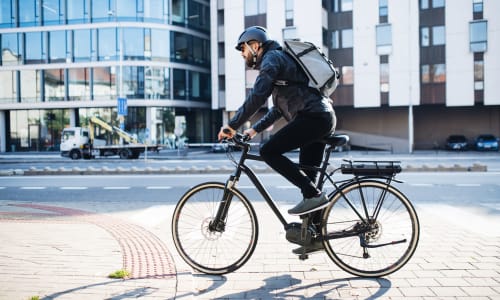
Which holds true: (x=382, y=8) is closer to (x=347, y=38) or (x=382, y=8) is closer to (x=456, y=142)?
(x=347, y=38)

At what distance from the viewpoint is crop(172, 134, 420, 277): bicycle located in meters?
3.87

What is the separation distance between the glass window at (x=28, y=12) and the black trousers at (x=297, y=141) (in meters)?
49.3

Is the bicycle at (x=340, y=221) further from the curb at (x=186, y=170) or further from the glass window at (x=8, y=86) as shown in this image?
the glass window at (x=8, y=86)

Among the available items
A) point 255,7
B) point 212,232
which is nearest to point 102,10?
point 255,7

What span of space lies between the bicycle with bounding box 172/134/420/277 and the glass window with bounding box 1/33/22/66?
49.3 metres

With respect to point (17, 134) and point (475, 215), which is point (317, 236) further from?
point (17, 134)

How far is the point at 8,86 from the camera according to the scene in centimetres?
4712

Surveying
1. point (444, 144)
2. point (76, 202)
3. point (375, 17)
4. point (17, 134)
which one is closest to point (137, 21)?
point (17, 134)

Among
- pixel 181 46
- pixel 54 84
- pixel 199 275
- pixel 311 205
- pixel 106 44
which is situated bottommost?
pixel 199 275

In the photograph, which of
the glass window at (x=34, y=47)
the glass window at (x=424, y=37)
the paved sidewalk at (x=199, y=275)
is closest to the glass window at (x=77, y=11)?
the glass window at (x=34, y=47)

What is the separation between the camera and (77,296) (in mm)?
3299

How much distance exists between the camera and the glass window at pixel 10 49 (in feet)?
153

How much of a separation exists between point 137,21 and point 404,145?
27638 millimetres

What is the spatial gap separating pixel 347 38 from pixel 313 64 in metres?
37.8
